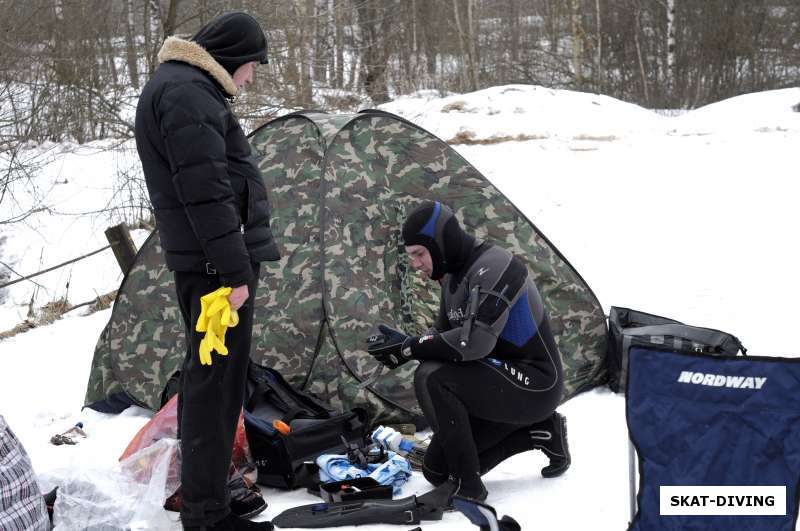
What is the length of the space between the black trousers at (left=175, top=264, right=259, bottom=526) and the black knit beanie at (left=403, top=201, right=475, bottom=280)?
780mm

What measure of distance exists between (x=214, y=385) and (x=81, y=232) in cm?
1091

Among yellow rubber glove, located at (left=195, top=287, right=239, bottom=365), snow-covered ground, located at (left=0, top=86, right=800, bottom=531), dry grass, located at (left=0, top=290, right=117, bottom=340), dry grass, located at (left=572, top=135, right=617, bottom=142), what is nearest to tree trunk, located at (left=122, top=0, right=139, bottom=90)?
snow-covered ground, located at (left=0, top=86, right=800, bottom=531)

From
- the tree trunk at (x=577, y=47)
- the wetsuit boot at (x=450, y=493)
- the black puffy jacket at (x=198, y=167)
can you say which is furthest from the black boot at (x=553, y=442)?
the tree trunk at (x=577, y=47)

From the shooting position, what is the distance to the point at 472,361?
150 inches

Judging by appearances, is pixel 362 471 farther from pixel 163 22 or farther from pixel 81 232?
pixel 81 232

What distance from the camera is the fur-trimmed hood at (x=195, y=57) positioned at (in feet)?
10.7

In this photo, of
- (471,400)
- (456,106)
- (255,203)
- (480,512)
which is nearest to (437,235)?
(471,400)

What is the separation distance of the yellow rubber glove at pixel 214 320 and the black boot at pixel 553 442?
1.50 meters

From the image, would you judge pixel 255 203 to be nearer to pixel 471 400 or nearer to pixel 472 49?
pixel 471 400

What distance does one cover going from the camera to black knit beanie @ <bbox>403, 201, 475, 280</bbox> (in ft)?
12.5

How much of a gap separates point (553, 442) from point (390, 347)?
0.84 meters

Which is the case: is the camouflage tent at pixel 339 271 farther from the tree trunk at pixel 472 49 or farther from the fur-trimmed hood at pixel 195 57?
the tree trunk at pixel 472 49

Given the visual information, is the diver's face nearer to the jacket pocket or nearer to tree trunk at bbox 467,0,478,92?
the jacket pocket

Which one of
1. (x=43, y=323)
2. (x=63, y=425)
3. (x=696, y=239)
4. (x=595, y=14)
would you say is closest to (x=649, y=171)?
(x=696, y=239)
